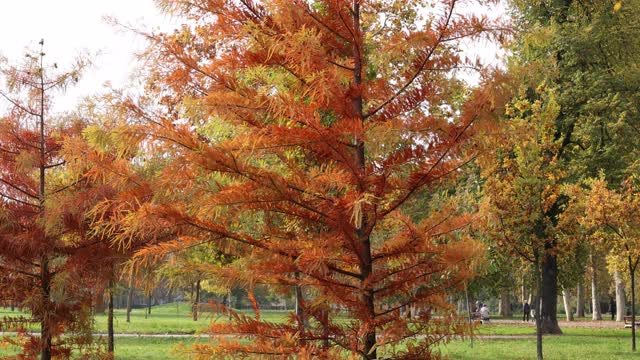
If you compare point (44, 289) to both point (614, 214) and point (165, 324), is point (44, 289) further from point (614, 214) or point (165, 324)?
point (165, 324)

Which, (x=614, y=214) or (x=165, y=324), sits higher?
(x=614, y=214)

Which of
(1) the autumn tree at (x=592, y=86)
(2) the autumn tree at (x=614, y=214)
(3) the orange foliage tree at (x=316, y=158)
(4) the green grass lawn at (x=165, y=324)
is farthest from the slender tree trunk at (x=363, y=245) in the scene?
(1) the autumn tree at (x=592, y=86)

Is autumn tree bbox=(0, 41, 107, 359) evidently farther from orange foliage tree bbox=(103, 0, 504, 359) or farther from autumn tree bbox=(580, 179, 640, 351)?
autumn tree bbox=(580, 179, 640, 351)

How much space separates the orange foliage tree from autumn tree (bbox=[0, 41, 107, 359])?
4.94 meters

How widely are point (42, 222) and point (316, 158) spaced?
5.65m

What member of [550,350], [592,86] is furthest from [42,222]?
[592,86]

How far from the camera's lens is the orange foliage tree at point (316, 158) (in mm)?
4957

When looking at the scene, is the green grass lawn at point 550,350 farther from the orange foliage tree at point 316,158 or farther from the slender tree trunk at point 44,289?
the orange foliage tree at point 316,158

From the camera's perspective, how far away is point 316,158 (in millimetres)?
5688

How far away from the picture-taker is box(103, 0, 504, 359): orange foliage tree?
4957mm

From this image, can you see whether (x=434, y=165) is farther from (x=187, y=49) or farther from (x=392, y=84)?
(x=187, y=49)

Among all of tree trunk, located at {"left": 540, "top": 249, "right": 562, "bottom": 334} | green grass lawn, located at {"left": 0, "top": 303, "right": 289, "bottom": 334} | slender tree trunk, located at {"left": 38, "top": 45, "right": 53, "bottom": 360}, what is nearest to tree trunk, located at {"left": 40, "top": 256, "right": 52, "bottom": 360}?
slender tree trunk, located at {"left": 38, "top": 45, "right": 53, "bottom": 360}

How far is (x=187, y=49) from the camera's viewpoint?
5746 millimetres

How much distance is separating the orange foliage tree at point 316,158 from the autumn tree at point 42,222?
4.94m
